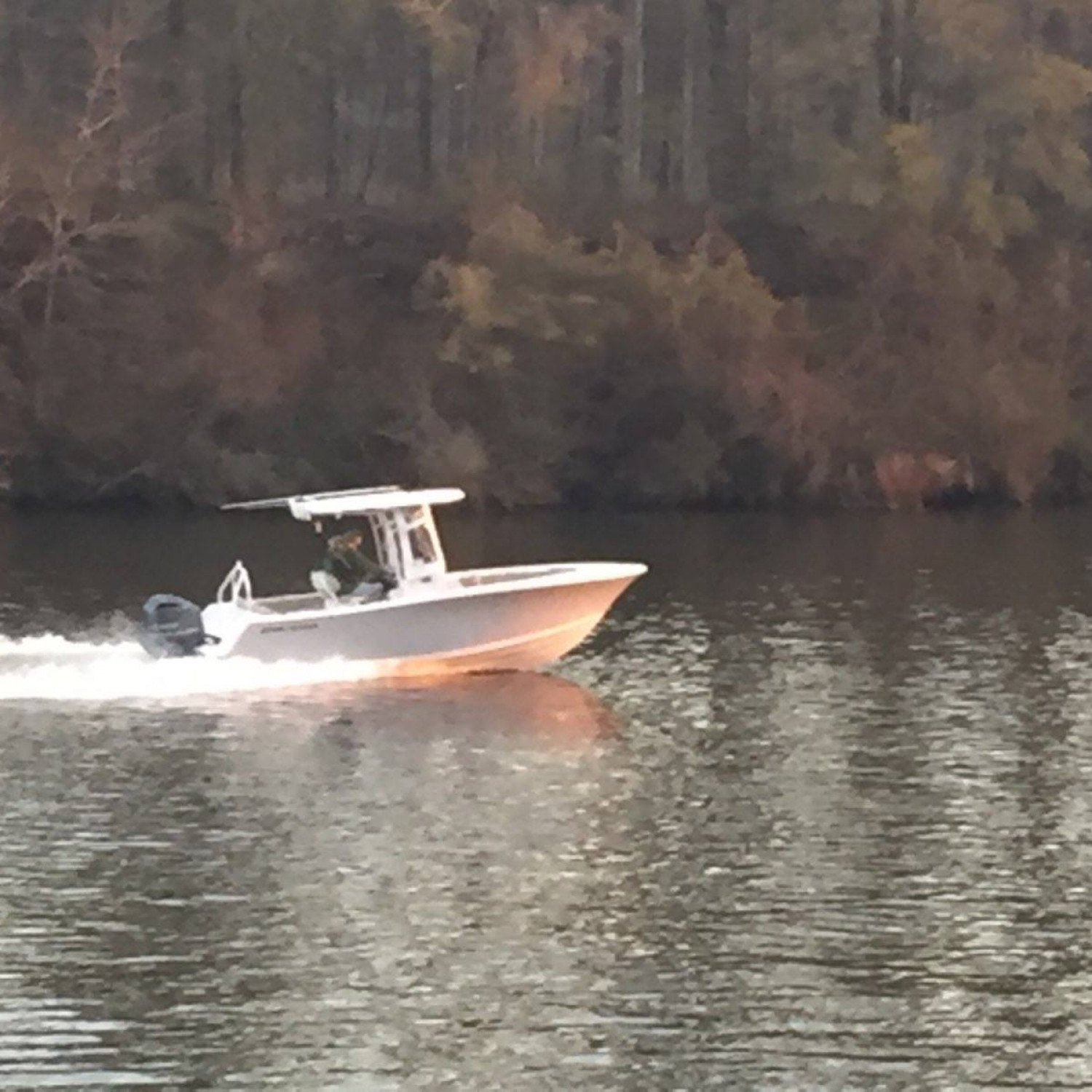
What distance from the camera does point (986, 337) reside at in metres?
71.1

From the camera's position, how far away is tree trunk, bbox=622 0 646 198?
78.8 m

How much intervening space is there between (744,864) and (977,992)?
179 inches

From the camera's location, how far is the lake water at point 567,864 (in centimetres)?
1930

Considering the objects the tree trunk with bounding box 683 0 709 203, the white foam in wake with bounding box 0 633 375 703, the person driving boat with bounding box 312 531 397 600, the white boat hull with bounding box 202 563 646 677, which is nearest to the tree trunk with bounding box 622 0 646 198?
the tree trunk with bounding box 683 0 709 203

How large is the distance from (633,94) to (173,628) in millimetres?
49832

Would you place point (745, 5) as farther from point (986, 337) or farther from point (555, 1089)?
point (555, 1089)

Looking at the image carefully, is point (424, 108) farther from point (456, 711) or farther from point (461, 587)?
point (456, 711)

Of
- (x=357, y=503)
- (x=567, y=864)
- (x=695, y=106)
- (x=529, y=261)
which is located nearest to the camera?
(x=567, y=864)

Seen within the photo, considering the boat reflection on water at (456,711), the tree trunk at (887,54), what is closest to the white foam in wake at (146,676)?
the boat reflection on water at (456,711)

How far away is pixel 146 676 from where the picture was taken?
110 ft

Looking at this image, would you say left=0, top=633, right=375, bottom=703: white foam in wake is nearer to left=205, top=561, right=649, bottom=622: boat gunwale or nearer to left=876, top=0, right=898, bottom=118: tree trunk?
left=205, top=561, right=649, bottom=622: boat gunwale

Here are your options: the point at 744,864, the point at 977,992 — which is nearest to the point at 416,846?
the point at 744,864

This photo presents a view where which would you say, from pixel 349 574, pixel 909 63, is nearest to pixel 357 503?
pixel 349 574

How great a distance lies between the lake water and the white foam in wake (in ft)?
0.21
